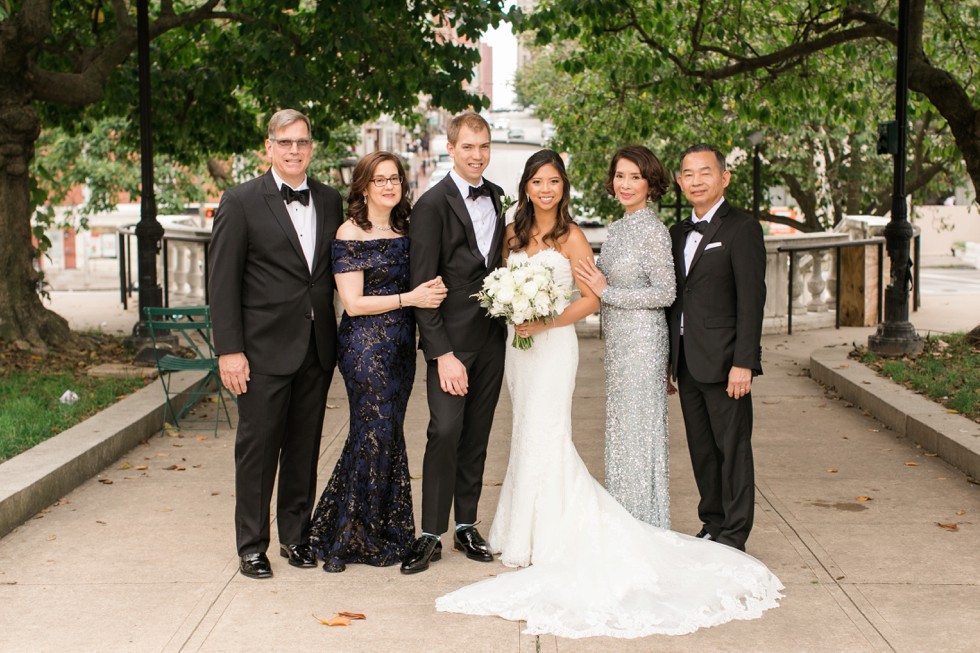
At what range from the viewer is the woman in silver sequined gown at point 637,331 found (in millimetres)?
5922

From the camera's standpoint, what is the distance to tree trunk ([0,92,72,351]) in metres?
11.8

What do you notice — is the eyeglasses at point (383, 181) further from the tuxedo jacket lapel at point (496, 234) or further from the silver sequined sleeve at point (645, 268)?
the silver sequined sleeve at point (645, 268)

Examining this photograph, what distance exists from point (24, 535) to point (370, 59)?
9.58 metres

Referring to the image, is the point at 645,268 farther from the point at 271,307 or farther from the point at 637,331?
the point at 271,307

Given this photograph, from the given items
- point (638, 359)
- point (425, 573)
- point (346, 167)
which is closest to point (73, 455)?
point (425, 573)

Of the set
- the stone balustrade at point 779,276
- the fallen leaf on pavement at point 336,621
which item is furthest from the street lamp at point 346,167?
the fallen leaf on pavement at point 336,621

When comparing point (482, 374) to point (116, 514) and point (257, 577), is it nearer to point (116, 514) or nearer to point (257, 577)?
point (257, 577)

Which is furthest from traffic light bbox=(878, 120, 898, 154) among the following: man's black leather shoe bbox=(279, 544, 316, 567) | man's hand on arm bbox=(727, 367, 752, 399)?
man's black leather shoe bbox=(279, 544, 316, 567)

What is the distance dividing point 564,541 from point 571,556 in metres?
0.13

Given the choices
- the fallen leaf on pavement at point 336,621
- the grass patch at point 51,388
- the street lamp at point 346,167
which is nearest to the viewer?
the fallen leaf on pavement at point 336,621

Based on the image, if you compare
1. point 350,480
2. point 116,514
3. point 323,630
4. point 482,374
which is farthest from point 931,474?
point 116,514

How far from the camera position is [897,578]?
568 cm

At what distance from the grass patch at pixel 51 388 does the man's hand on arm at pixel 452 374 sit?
3464 mm

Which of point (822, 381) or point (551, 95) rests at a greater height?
point (551, 95)
